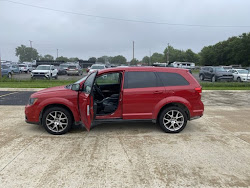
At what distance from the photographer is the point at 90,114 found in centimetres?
495

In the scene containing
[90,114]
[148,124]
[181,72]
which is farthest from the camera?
[148,124]

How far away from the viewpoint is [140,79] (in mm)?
5570

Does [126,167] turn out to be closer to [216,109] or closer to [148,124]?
[148,124]

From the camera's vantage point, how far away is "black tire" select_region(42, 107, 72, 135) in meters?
5.35

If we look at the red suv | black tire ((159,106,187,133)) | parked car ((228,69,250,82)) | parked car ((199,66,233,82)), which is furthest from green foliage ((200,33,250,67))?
black tire ((159,106,187,133))

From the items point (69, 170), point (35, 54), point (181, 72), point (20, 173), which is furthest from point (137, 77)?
point (35, 54)

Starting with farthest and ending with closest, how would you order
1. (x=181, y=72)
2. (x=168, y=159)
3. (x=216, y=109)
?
1. (x=216, y=109)
2. (x=181, y=72)
3. (x=168, y=159)

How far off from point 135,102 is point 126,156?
155 centimetres

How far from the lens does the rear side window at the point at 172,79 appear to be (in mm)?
5609

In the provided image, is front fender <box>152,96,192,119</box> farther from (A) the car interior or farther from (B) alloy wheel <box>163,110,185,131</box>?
(A) the car interior

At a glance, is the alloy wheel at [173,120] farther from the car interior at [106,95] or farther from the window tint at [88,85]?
the window tint at [88,85]

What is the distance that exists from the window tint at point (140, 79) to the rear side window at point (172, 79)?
0.20 m

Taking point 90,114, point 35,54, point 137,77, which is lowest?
point 90,114

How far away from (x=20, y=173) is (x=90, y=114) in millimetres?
1819
